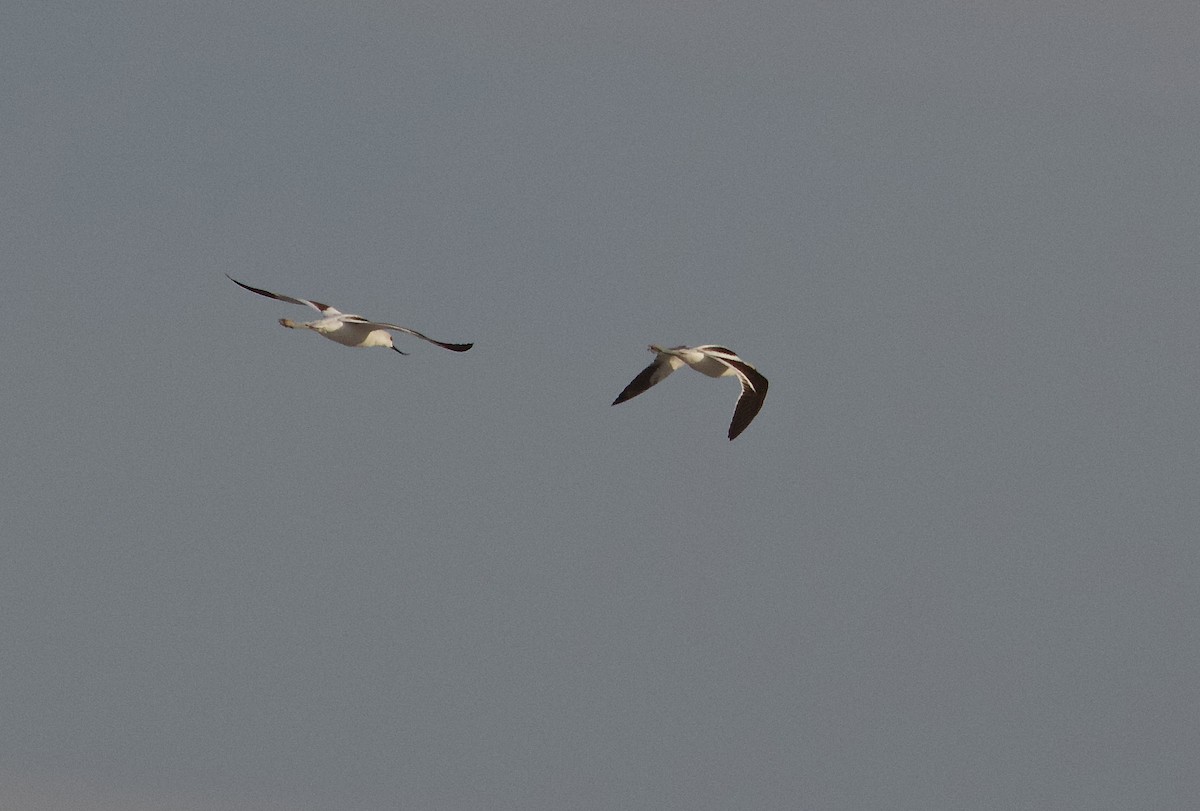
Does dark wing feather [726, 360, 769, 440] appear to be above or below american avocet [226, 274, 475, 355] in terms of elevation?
above

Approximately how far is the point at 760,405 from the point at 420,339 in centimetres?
1702

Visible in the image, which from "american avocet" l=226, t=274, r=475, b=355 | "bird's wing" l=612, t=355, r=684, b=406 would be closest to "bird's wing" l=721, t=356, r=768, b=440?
"bird's wing" l=612, t=355, r=684, b=406

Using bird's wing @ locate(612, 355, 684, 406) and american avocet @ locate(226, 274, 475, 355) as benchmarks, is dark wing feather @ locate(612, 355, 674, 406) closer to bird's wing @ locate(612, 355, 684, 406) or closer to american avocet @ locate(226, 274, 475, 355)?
bird's wing @ locate(612, 355, 684, 406)

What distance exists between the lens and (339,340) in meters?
54.7

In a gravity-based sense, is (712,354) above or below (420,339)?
above

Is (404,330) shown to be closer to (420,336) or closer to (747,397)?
(420,336)

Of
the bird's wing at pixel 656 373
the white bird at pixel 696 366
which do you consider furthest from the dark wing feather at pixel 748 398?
the bird's wing at pixel 656 373

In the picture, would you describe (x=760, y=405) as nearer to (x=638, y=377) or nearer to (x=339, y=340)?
(x=638, y=377)

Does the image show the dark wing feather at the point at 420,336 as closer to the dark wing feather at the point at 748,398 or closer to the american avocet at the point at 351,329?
the american avocet at the point at 351,329

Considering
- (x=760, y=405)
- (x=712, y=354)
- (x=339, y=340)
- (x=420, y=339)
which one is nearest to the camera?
(x=420, y=339)

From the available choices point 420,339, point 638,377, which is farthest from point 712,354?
point 420,339

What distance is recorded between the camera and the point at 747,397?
63938 millimetres

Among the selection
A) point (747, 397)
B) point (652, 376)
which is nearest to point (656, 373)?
point (652, 376)

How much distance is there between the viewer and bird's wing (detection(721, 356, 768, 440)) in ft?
202
